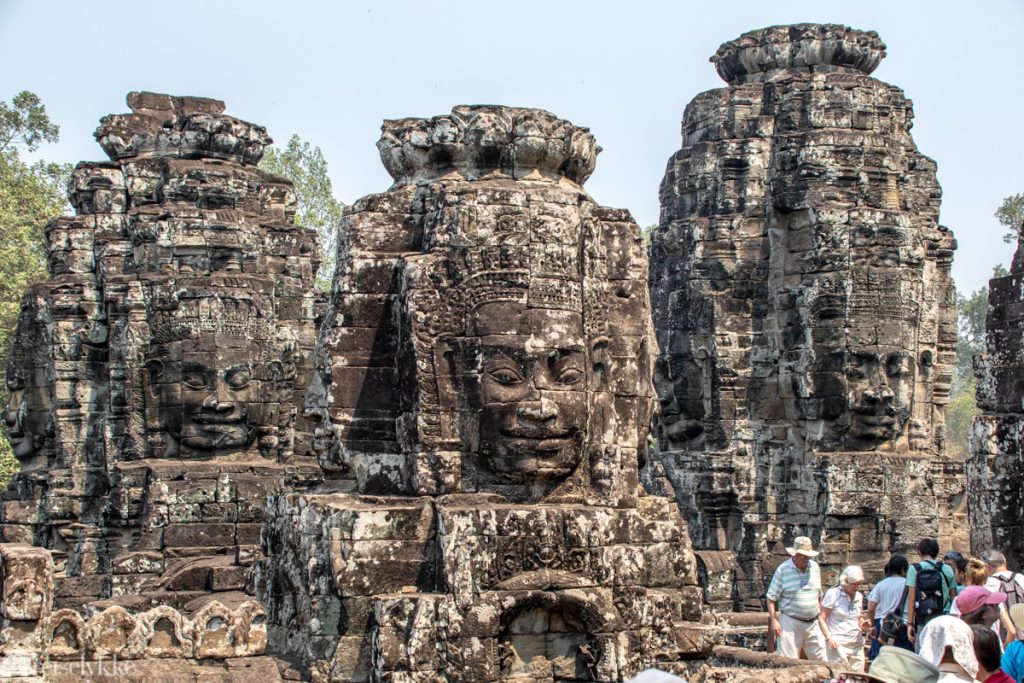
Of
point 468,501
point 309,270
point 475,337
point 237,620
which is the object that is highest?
point 309,270

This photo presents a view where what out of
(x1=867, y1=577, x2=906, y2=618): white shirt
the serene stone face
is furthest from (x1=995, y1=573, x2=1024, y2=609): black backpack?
the serene stone face

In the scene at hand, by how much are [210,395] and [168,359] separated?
664 millimetres

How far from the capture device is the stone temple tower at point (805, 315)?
2106 centimetres

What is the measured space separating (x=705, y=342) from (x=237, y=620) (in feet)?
37.2

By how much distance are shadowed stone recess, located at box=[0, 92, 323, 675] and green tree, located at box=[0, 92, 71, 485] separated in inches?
479

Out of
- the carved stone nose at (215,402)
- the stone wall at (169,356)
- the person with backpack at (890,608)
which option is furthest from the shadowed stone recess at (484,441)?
the carved stone nose at (215,402)

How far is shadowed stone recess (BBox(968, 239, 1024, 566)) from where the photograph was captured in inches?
458

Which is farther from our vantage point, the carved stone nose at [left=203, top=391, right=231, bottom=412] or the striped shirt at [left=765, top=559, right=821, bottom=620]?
the carved stone nose at [left=203, top=391, right=231, bottom=412]

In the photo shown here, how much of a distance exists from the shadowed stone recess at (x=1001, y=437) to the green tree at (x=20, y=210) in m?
26.2

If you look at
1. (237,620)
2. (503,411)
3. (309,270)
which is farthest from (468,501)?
(309,270)

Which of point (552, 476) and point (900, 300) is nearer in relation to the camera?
point (552, 476)

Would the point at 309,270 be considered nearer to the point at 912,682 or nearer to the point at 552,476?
the point at 552,476

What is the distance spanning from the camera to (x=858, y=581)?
13539 mm

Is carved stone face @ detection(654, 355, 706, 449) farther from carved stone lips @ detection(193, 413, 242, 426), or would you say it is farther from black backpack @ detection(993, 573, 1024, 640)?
black backpack @ detection(993, 573, 1024, 640)
